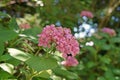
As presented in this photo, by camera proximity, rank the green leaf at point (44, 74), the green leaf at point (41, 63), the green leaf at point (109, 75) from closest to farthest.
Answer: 1. the green leaf at point (41, 63)
2. the green leaf at point (44, 74)
3. the green leaf at point (109, 75)

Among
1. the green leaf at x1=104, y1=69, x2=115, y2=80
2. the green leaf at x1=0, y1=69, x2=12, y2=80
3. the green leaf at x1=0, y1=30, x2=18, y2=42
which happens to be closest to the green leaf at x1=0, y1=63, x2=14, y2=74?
the green leaf at x1=0, y1=69, x2=12, y2=80

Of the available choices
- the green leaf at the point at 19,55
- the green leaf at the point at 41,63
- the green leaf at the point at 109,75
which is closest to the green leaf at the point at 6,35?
the green leaf at the point at 19,55

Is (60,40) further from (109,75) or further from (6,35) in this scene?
(109,75)

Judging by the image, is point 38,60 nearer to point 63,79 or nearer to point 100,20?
point 63,79

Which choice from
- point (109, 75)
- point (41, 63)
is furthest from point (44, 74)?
point (109, 75)

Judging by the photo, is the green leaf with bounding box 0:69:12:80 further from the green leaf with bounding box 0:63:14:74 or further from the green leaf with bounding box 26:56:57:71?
the green leaf with bounding box 26:56:57:71

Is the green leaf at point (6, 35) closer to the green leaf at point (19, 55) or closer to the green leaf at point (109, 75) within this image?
the green leaf at point (19, 55)

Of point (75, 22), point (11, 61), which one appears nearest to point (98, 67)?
point (75, 22)

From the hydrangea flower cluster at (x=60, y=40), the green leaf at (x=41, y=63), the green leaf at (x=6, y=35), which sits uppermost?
the green leaf at (x=6, y=35)

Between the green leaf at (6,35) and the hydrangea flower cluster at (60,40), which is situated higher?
the green leaf at (6,35)
